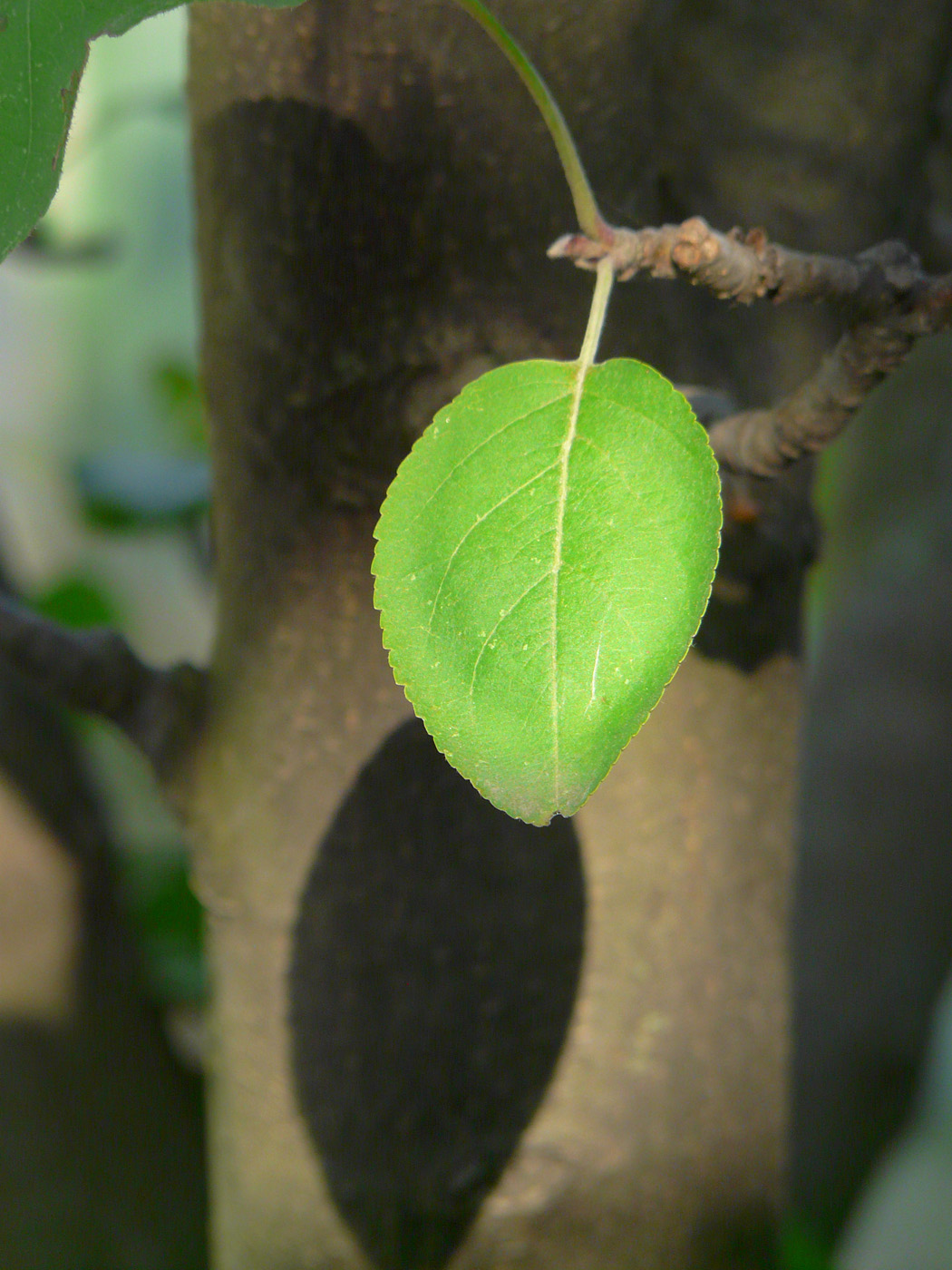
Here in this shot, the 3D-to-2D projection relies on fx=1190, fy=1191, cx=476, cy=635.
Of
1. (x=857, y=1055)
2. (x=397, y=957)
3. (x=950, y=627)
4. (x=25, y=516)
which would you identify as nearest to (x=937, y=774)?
(x=950, y=627)

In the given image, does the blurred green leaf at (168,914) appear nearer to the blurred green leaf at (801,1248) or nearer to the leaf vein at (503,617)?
the blurred green leaf at (801,1248)

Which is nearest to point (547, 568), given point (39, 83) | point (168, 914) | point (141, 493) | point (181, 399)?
point (39, 83)

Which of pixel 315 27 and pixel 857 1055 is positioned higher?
pixel 315 27

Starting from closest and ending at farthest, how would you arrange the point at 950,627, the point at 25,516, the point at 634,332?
the point at 634,332
the point at 950,627
the point at 25,516

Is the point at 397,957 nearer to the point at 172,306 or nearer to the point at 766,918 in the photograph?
the point at 766,918

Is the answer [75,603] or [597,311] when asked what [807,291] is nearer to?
[597,311]

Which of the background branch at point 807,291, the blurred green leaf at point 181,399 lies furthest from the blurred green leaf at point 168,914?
the background branch at point 807,291
